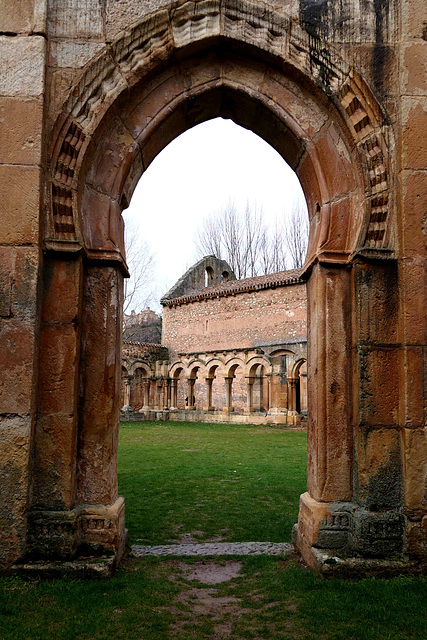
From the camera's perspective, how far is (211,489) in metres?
7.02

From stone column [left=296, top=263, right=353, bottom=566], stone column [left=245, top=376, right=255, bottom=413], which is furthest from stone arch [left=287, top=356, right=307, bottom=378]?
stone column [left=296, top=263, right=353, bottom=566]

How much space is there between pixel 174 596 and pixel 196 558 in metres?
0.79

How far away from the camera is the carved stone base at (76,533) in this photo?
347 cm

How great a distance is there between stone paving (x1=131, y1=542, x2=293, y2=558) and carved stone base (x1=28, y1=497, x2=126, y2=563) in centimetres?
52

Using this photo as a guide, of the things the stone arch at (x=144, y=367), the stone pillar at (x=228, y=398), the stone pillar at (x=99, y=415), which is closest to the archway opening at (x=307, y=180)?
the stone pillar at (x=99, y=415)

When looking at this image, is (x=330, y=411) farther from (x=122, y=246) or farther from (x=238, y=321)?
(x=238, y=321)

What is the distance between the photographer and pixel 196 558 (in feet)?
13.8

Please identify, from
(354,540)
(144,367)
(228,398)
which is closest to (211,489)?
(354,540)

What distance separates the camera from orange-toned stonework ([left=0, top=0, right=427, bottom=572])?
3561mm

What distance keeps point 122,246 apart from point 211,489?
409cm

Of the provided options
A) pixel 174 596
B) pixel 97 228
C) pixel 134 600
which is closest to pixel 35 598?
pixel 134 600

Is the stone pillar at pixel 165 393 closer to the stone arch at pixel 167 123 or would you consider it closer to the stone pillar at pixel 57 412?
the stone arch at pixel 167 123

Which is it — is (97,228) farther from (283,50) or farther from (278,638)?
(278,638)

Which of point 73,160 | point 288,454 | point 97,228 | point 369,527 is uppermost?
point 73,160
